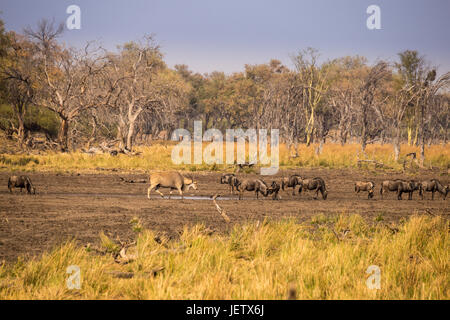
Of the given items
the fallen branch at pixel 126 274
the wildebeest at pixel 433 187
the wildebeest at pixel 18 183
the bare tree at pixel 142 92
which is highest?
the bare tree at pixel 142 92

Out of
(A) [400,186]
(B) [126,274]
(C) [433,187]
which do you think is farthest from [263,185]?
(B) [126,274]

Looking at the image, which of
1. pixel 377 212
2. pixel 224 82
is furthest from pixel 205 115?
pixel 377 212

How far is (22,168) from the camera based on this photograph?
85.5 ft

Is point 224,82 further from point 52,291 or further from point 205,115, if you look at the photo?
point 52,291

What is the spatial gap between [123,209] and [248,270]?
759 centimetres

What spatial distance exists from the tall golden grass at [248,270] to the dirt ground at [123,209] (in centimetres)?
167

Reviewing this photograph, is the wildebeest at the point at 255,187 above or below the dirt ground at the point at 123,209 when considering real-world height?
above

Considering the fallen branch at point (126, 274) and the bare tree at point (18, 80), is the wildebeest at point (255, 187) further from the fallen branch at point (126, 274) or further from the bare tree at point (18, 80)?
the bare tree at point (18, 80)

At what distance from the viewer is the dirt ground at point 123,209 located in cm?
1135

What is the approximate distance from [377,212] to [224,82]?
67.1m

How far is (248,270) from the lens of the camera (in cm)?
845

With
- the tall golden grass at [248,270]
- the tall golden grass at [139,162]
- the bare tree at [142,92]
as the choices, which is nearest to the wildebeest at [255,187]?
the tall golden grass at [248,270]

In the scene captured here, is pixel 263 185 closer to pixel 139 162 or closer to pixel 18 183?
pixel 18 183

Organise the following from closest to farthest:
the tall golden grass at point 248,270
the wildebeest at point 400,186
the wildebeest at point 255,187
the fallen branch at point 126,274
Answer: the tall golden grass at point 248,270 < the fallen branch at point 126,274 < the wildebeest at point 255,187 < the wildebeest at point 400,186
